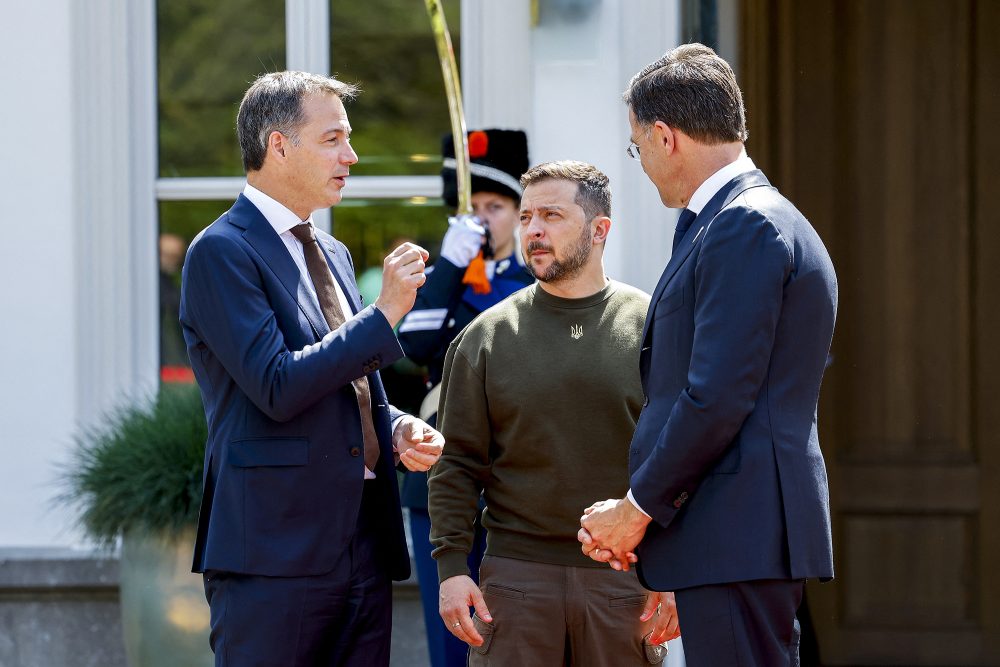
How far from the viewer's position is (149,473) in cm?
409

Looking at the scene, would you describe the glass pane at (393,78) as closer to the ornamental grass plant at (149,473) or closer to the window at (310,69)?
the window at (310,69)

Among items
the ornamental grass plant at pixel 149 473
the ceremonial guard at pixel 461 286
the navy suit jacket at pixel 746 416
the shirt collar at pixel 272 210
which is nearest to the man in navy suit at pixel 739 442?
the navy suit jacket at pixel 746 416

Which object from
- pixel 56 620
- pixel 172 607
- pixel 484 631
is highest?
pixel 484 631

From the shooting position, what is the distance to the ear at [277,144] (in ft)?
9.16

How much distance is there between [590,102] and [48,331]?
7.38ft

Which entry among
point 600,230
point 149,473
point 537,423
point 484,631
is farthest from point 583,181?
point 149,473

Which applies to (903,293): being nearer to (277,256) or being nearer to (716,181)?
(716,181)

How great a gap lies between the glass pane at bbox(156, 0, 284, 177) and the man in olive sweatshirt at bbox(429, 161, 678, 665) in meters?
2.27

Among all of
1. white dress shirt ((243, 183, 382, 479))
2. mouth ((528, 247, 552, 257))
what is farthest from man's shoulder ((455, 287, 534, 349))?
white dress shirt ((243, 183, 382, 479))

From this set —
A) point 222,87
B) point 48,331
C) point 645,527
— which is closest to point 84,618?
point 48,331

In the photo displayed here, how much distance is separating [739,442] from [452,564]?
3.14 ft

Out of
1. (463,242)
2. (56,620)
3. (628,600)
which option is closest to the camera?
(628,600)

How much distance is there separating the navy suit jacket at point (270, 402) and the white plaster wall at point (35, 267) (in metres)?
2.40

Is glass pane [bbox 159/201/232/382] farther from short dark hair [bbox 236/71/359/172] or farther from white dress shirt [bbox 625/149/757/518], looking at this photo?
white dress shirt [bbox 625/149/757/518]
